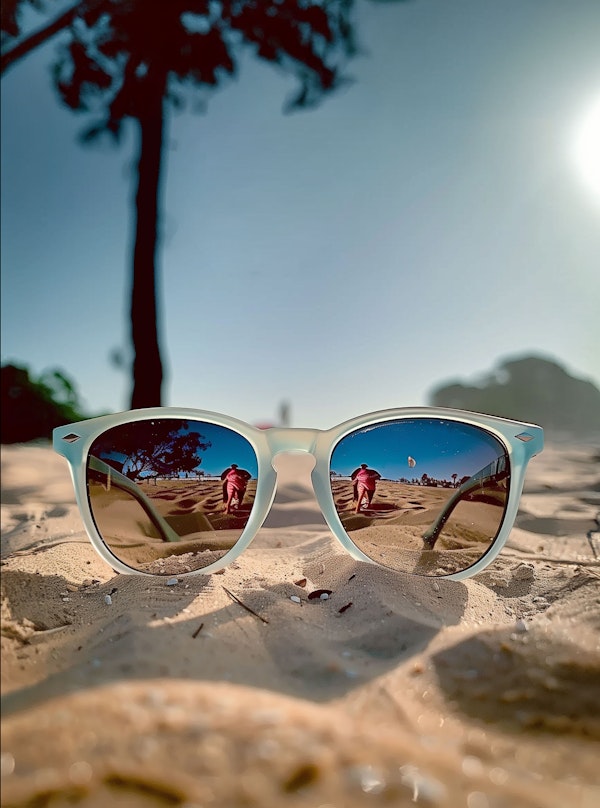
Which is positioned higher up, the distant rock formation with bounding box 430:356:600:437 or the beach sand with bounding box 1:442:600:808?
the distant rock formation with bounding box 430:356:600:437

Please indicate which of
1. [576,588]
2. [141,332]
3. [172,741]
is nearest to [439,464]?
[576,588]

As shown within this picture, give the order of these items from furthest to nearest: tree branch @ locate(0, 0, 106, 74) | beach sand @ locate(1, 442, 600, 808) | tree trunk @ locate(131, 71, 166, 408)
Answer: tree branch @ locate(0, 0, 106, 74) < tree trunk @ locate(131, 71, 166, 408) < beach sand @ locate(1, 442, 600, 808)

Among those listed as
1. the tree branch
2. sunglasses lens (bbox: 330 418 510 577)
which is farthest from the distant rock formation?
the tree branch

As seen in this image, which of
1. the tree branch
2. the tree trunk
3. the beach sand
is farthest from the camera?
the tree branch

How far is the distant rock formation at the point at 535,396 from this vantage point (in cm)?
465

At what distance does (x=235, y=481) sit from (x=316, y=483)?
195 millimetres

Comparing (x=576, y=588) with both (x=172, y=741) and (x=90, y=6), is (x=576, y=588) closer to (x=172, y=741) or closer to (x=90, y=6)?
(x=172, y=741)

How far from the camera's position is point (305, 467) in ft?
9.94

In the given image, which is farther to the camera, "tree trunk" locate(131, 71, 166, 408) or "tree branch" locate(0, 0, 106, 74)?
"tree branch" locate(0, 0, 106, 74)

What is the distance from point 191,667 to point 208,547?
55 cm

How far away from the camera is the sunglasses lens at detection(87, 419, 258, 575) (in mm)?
1069

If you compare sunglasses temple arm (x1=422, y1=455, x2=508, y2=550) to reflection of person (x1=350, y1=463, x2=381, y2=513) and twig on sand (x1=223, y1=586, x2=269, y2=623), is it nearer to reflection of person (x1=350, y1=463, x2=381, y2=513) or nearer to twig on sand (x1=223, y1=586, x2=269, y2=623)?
reflection of person (x1=350, y1=463, x2=381, y2=513)

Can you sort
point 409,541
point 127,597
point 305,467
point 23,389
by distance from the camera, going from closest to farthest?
point 127,597
point 409,541
point 305,467
point 23,389

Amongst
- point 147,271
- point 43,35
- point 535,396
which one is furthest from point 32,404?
point 535,396
